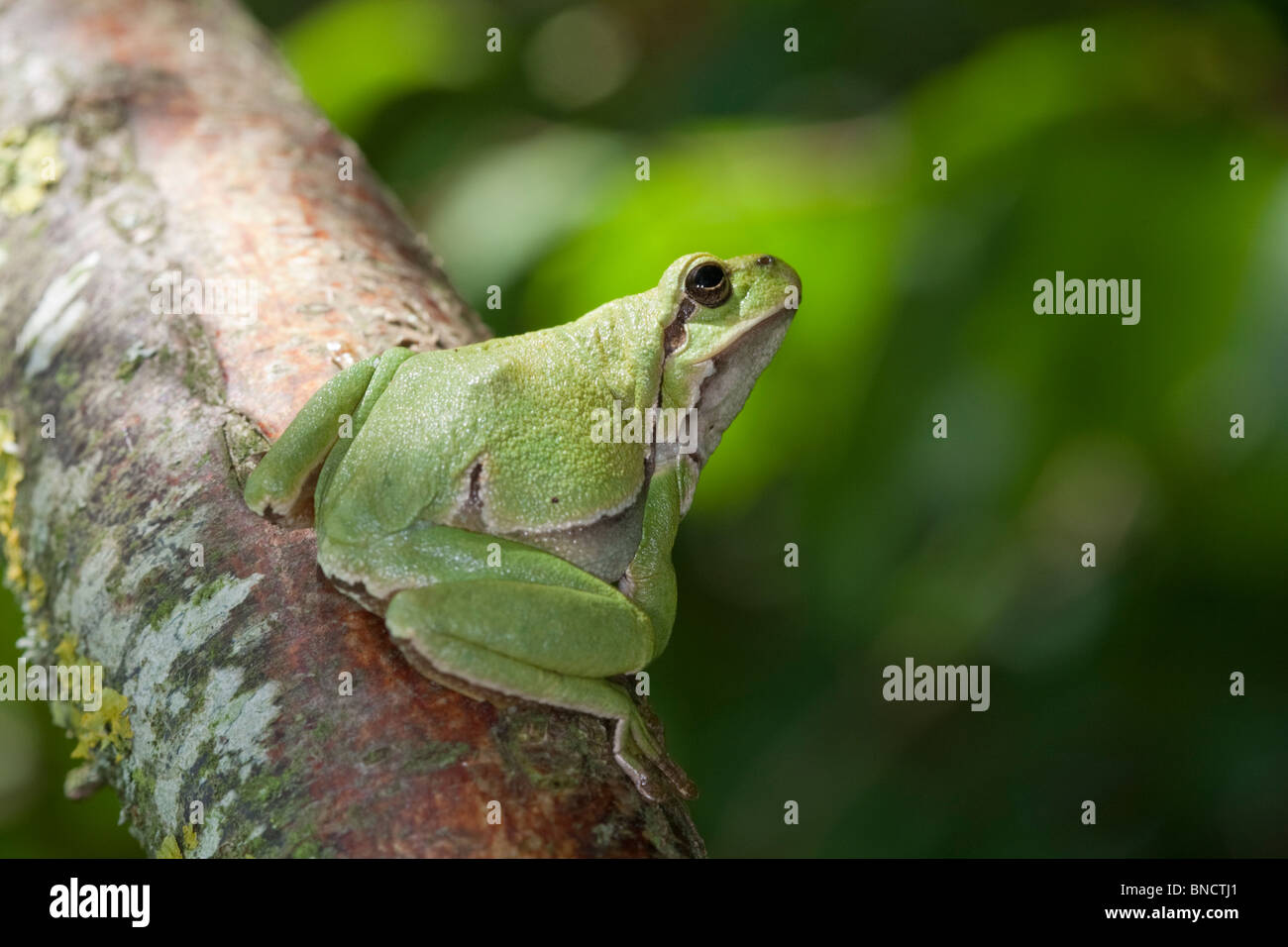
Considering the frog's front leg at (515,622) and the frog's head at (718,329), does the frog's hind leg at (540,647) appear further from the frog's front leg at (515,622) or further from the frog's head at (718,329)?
the frog's head at (718,329)

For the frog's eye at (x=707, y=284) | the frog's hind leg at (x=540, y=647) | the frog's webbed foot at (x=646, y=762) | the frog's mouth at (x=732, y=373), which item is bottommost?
the frog's webbed foot at (x=646, y=762)

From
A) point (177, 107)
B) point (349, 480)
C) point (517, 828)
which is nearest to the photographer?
point (517, 828)

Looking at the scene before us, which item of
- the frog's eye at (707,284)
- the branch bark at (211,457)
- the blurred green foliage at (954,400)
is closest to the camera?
the branch bark at (211,457)

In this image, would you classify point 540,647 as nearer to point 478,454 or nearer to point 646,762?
point 646,762

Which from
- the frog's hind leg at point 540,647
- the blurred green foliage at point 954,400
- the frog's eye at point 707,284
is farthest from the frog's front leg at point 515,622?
the blurred green foliage at point 954,400

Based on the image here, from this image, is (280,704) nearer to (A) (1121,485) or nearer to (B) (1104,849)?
(B) (1104,849)

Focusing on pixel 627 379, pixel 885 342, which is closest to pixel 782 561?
pixel 885 342

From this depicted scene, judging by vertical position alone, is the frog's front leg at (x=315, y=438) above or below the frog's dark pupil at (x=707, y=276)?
below
